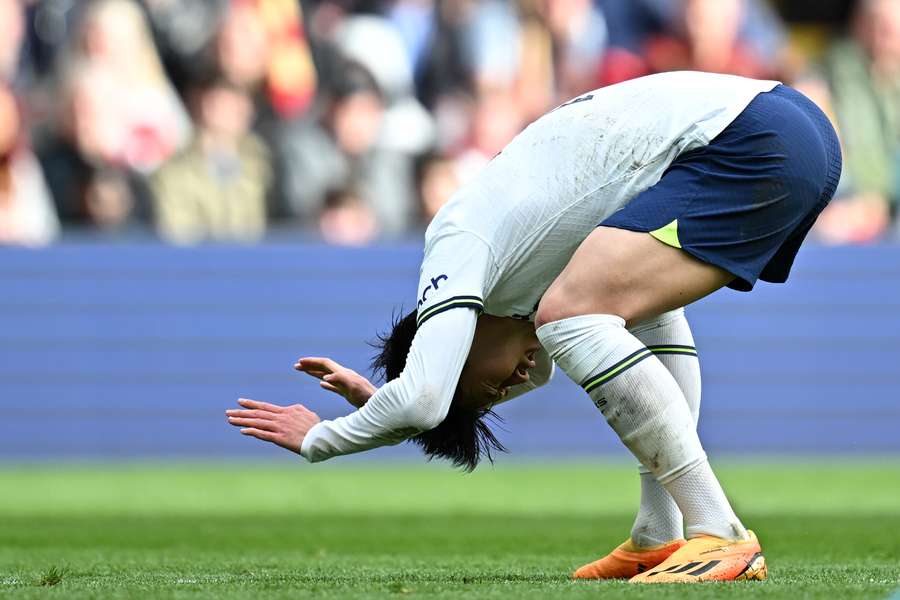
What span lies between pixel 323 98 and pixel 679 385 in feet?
26.4

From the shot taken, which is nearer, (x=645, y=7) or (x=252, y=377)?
(x=252, y=377)

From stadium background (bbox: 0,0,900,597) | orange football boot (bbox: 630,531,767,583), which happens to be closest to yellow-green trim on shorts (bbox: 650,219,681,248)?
orange football boot (bbox: 630,531,767,583)

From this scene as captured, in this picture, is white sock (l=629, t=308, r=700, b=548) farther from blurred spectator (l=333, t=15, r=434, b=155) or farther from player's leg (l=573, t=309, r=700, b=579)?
blurred spectator (l=333, t=15, r=434, b=155)

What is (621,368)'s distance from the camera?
3.94 m

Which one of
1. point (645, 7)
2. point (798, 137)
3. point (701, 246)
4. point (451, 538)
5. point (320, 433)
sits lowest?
point (451, 538)

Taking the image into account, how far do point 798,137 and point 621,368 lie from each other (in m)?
0.74

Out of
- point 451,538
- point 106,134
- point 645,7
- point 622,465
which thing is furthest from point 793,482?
point 106,134

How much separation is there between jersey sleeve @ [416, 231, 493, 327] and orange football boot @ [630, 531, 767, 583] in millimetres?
789

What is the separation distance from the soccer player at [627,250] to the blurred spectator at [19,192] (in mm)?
7823

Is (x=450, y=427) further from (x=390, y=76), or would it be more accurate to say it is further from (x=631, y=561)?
(x=390, y=76)

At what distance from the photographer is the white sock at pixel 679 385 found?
14.8 ft

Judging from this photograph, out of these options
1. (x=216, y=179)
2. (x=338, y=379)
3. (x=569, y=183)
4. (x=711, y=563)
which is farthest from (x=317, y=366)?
(x=216, y=179)

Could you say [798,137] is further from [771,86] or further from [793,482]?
[793,482]

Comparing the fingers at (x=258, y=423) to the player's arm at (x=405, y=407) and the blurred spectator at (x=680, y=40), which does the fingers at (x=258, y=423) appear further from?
the blurred spectator at (x=680, y=40)
